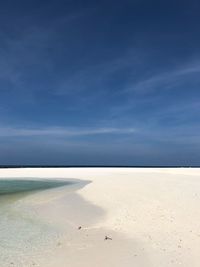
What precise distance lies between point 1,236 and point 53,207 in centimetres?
612

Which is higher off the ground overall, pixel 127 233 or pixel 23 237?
pixel 127 233

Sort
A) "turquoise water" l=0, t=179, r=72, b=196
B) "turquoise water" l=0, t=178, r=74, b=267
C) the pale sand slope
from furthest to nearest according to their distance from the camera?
"turquoise water" l=0, t=179, r=72, b=196, "turquoise water" l=0, t=178, r=74, b=267, the pale sand slope

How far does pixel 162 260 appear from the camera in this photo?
802 cm

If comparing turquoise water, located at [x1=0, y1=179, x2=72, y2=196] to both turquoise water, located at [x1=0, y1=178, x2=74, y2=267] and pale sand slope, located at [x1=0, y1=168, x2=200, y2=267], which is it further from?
turquoise water, located at [x1=0, y1=178, x2=74, y2=267]

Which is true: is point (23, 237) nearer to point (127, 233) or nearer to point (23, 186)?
point (127, 233)

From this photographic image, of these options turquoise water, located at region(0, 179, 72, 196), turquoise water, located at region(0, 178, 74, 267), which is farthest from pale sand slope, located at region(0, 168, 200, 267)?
turquoise water, located at region(0, 179, 72, 196)

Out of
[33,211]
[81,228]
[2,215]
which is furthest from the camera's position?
[33,211]

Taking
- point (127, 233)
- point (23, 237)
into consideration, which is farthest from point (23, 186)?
point (127, 233)

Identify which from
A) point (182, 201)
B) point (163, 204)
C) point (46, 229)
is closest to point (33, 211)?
point (46, 229)

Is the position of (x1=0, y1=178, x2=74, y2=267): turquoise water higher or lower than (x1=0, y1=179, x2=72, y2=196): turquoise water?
lower

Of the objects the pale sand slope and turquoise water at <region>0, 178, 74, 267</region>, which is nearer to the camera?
the pale sand slope

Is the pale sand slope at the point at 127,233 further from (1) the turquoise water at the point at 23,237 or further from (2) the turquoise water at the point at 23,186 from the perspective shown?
(2) the turquoise water at the point at 23,186

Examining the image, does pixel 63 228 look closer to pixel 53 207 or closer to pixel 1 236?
pixel 1 236

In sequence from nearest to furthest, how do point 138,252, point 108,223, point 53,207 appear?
point 138,252, point 108,223, point 53,207
